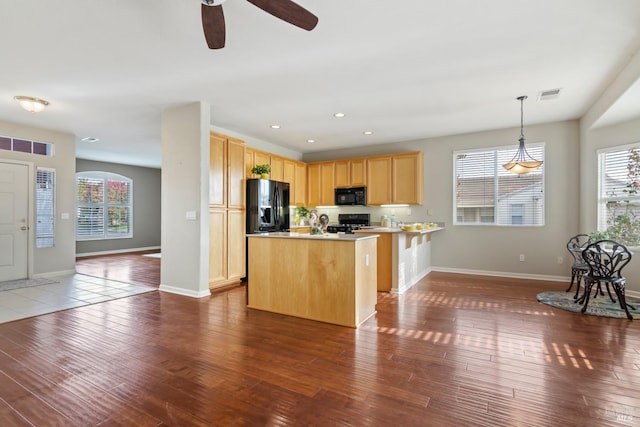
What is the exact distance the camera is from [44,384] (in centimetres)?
211

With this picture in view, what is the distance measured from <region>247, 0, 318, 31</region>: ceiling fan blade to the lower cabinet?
10.6 feet

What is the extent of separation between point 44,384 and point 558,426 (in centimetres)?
307

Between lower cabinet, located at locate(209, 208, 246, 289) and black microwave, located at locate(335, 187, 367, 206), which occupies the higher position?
black microwave, located at locate(335, 187, 367, 206)

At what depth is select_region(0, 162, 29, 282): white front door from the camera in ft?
16.9

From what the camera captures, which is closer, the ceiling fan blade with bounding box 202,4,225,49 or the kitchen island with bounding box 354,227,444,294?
the ceiling fan blade with bounding box 202,4,225,49

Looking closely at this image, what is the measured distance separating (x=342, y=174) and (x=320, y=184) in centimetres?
58

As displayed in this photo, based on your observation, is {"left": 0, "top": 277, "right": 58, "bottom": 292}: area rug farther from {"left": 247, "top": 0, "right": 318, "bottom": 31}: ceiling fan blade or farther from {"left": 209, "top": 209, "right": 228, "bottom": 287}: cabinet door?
{"left": 247, "top": 0, "right": 318, "bottom": 31}: ceiling fan blade

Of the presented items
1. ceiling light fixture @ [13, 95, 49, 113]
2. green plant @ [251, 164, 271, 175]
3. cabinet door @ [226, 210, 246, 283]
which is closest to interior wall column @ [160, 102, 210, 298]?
cabinet door @ [226, 210, 246, 283]

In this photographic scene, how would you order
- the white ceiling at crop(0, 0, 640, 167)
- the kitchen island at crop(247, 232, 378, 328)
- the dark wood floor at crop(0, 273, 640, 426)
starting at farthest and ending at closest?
the kitchen island at crop(247, 232, 378, 328), the white ceiling at crop(0, 0, 640, 167), the dark wood floor at crop(0, 273, 640, 426)

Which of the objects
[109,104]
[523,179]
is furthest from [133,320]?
[523,179]

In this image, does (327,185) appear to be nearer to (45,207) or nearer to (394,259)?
(394,259)

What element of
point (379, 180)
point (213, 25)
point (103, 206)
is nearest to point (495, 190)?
point (379, 180)

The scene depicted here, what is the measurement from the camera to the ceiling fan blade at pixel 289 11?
6.35ft

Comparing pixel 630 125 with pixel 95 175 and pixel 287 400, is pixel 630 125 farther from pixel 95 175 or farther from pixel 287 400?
pixel 95 175
